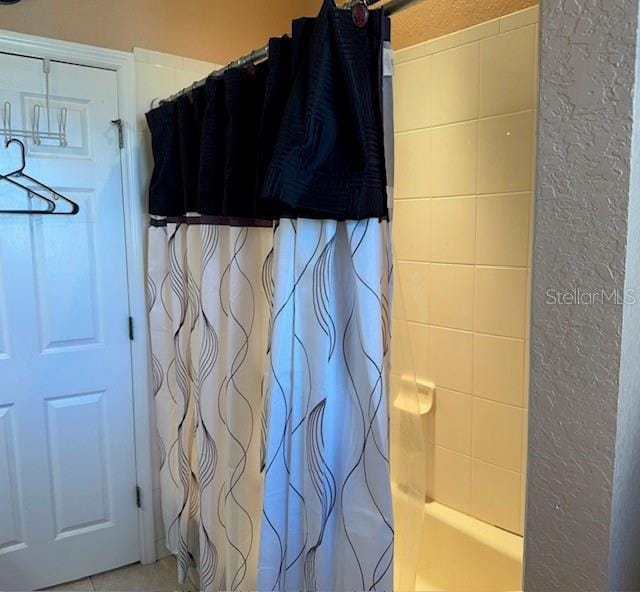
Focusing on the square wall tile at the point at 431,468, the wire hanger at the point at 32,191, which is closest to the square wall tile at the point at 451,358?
the square wall tile at the point at 431,468

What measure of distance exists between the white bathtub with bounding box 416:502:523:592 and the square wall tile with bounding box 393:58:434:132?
1.37 m

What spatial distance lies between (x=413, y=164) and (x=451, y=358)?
2.28 ft

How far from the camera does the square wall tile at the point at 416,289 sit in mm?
1826

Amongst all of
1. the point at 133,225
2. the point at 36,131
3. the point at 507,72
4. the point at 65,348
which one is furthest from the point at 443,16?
the point at 65,348

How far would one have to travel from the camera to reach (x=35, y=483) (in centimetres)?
189

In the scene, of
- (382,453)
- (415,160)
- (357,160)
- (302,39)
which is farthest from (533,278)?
(415,160)

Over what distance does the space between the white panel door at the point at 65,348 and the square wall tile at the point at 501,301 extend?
1319mm

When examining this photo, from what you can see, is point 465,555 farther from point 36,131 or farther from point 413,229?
point 36,131

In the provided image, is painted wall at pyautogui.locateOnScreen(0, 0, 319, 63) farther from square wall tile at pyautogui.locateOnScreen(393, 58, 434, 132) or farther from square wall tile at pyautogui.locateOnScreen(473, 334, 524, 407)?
square wall tile at pyautogui.locateOnScreen(473, 334, 524, 407)

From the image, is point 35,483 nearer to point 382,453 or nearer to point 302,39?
point 382,453

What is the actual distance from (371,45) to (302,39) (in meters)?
0.16

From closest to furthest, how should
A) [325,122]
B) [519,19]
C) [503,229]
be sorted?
1. [325,122]
2. [519,19]
3. [503,229]

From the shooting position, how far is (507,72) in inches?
60.1

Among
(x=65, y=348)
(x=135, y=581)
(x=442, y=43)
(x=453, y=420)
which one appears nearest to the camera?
(x=442, y=43)
